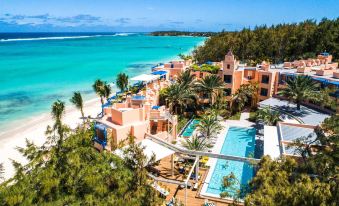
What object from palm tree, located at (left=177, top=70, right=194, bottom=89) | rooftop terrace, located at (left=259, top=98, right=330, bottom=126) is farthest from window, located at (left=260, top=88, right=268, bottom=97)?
palm tree, located at (left=177, top=70, right=194, bottom=89)

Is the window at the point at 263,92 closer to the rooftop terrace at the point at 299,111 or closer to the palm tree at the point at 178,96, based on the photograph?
the rooftop terrace at the point at 299,111

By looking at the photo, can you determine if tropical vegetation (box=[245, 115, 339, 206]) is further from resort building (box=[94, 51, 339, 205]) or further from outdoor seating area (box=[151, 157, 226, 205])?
outdoor seating area (box=[151, 157, 226, 205])

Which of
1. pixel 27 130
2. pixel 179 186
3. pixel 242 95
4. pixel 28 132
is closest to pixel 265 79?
pixel 242 95

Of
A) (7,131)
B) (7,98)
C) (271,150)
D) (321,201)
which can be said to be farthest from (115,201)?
(7,98)

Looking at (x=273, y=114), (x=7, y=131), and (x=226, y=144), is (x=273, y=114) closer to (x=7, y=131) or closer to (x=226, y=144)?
(x=226, y=144)

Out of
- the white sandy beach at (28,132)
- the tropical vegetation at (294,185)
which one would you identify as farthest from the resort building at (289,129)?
the white sandy beach at (28,132)

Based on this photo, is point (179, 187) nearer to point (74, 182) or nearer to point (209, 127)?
point (209, 127)
